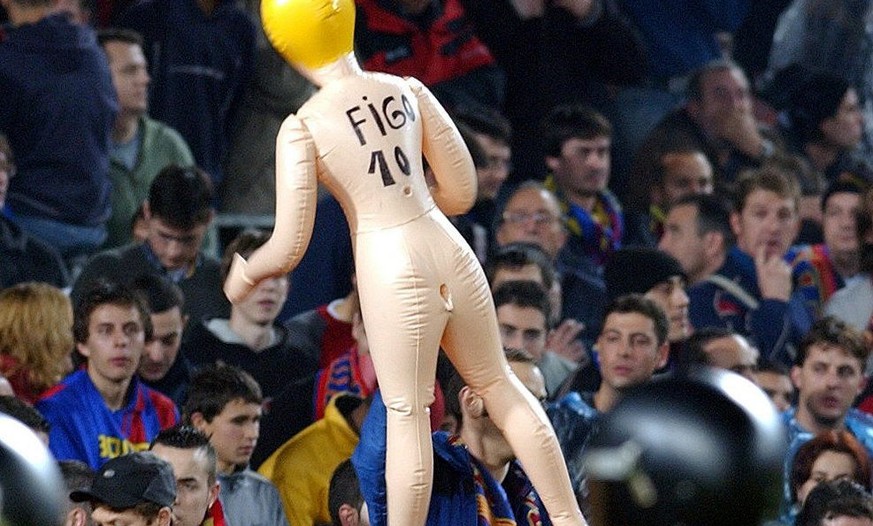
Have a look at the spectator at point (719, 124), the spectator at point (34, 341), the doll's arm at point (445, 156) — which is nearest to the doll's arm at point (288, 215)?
the doll's arm at point (445, 156)

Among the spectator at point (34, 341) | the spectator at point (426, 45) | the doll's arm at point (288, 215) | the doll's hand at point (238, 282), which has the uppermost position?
the spectator at point (426, 45)

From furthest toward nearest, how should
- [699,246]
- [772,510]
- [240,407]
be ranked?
[699,246]
[240,407]
[772,510]

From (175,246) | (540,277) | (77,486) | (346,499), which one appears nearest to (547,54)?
(540,277)

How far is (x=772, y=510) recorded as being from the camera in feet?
6.63

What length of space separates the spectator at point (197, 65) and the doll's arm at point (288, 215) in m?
4.46

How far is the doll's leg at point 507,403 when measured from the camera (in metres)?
3.87

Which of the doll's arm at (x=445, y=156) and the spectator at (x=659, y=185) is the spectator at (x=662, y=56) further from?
the doll's arm at (x=445, y=156)

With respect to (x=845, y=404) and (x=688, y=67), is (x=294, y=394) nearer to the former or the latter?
(x=845, y=404)

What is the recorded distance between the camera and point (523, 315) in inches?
255

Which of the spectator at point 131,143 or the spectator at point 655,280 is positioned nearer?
the spectator at point 655,280

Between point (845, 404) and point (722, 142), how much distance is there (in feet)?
10.6

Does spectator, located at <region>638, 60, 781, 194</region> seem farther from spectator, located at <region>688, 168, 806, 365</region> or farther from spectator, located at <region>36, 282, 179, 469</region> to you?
spectator, located at <region>36, 282, 179, 469</region>

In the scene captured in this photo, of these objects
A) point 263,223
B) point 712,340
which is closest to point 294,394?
point 712,340

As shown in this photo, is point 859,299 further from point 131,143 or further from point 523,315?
point 131,143
